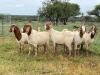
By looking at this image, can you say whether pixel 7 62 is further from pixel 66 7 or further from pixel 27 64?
pixel 66 7

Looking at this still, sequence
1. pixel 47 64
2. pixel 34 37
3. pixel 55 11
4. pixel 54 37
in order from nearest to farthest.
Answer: pixel 47 64 < pixel 34 37 < pixel 54 37 < pixel 55 11

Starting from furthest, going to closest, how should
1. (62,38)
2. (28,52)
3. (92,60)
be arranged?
(28,52)
(62,38)
(92,60)

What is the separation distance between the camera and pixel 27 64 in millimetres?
11344

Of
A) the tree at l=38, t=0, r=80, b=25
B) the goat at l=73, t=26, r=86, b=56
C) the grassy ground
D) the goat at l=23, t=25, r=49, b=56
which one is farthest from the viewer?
the tree at l=38, t=0, r=80, b=25

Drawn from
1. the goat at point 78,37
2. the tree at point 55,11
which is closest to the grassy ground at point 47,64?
the goat at point 78,37

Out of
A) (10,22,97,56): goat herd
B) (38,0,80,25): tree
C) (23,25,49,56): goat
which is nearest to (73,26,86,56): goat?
(10,22,97,56): goat herd

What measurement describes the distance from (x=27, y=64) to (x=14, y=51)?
368 cm

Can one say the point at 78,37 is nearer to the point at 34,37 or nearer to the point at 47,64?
the point at 34,37

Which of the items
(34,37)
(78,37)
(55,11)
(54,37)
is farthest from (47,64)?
(55,11)

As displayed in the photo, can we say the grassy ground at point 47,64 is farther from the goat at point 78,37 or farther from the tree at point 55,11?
the tree at point 55,11

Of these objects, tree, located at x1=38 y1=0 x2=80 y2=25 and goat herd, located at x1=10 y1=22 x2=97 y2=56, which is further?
tree, located at x1=38 y1=0 x2=80 y2=25

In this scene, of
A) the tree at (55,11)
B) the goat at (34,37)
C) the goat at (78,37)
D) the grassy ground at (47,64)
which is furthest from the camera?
the tree at (55,11)

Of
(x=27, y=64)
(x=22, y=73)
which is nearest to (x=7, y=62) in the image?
(x=27, y=64)

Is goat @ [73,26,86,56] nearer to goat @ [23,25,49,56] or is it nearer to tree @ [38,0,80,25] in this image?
goat @ [23,25,49,56]
